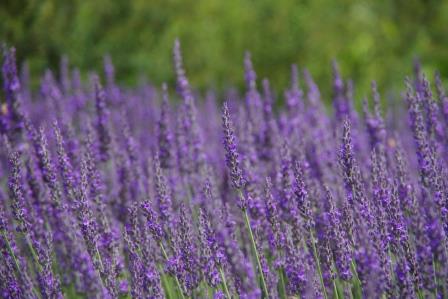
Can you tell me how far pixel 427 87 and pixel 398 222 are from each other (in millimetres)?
1563

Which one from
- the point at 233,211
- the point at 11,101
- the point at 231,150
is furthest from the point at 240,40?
the point at 231,150

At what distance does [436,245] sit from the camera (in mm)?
2730

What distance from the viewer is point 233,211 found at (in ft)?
15.6

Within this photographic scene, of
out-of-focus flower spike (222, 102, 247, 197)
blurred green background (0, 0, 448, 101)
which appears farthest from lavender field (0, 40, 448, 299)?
blurred green background (0, 0, 448, 101)

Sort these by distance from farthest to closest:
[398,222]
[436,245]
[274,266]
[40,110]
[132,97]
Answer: [132,97] < [40,110] < [274,266] < [398,222] < [436,245]

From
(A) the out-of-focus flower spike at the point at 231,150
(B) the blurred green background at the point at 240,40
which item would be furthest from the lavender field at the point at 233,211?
(B) the blurred green background at the point at 240,40

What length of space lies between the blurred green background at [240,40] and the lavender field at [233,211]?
17.3 ft

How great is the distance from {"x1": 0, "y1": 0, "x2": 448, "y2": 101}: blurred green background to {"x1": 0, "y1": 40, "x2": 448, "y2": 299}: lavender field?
528 centimetres

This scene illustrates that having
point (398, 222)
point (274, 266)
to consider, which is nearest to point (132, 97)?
point (274, 266)

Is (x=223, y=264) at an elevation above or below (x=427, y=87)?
below

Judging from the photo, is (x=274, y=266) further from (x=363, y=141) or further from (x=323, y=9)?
(x=323, y=9)

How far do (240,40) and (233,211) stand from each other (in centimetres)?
828

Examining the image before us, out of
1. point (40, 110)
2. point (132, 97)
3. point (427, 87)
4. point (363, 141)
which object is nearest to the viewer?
point (427, 87)

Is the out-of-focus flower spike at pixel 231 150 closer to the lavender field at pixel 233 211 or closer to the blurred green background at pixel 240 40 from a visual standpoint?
the lavender field at pixel 233 211
